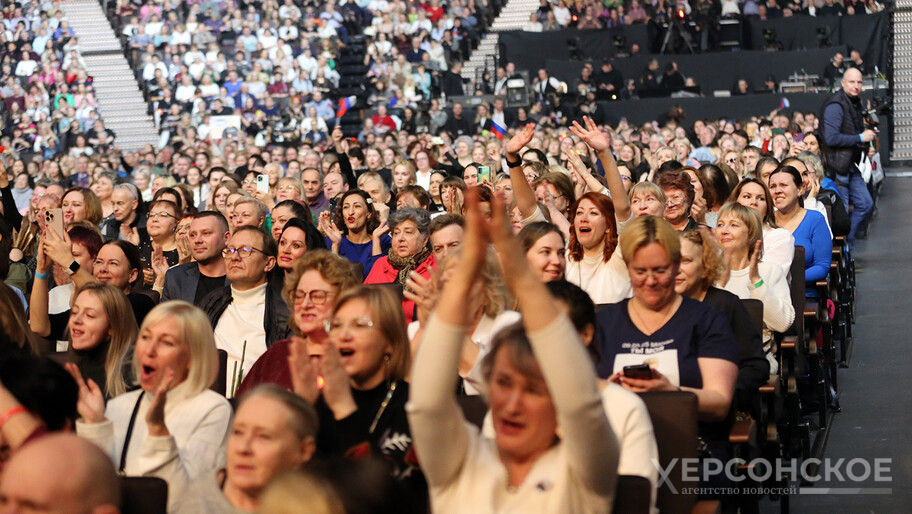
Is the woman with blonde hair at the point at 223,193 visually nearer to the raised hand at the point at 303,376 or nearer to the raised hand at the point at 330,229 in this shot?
the raised hand at the point at 330,229

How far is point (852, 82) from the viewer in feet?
31.6

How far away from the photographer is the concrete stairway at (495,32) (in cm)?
2198

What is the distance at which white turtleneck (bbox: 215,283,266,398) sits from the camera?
196 inches

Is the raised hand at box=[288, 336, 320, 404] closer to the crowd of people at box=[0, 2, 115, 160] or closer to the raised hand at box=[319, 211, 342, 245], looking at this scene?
the raised hand at box=[319, 211, 342, 245]

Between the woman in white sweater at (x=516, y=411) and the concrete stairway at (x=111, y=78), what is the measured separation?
2136 centimetres

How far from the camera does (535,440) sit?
2.32m

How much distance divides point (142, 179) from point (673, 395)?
32.5 feet

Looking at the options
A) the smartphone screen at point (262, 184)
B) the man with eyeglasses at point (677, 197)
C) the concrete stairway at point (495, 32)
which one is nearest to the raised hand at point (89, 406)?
the man with eyeglasses at point (677, 197)

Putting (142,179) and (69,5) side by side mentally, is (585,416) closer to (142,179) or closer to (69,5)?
(142,179)

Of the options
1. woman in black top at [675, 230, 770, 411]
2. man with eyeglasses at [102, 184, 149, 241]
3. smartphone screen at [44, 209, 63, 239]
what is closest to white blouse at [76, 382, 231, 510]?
woman in black top at [675, 230, 770, 411]

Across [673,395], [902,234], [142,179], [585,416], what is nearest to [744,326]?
[673,395]

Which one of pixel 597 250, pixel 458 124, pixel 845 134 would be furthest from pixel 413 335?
pixel 458 124

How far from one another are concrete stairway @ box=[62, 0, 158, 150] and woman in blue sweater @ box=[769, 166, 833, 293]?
1783 cm

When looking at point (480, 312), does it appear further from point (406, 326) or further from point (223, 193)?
point (223, 193)
